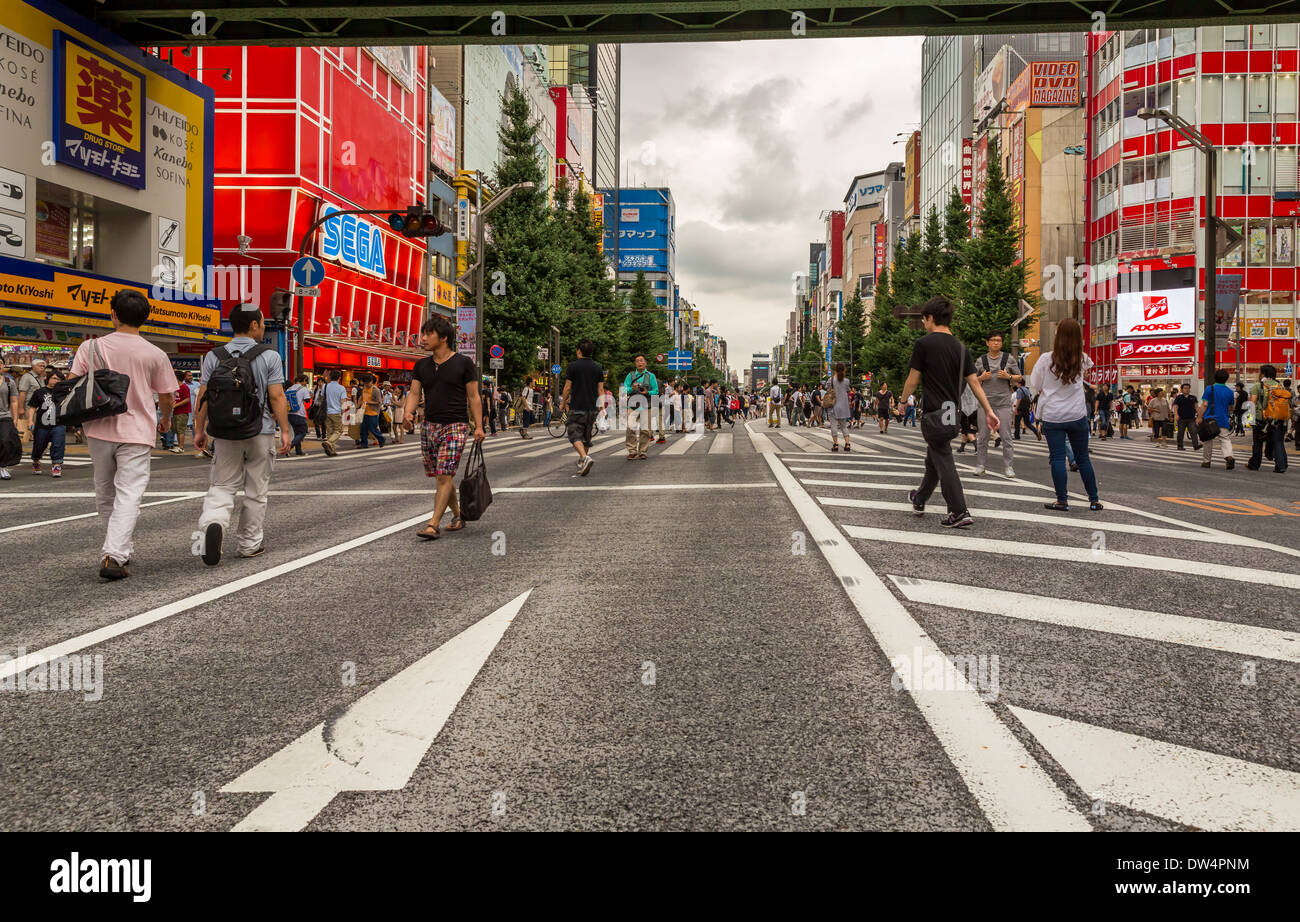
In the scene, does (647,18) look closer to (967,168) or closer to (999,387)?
(999,387)

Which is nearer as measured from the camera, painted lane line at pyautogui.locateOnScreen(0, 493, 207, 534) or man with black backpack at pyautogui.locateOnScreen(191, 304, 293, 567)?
man with black backpack at pyautogui.locateOnScreen(191, 304, 293, 567)

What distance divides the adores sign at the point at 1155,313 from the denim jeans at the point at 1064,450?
47.5 m

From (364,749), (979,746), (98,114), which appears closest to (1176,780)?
(979,746)

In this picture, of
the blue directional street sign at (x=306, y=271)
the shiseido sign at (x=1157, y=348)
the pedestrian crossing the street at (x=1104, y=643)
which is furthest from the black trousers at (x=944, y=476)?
the shiseido sign at (x=1157, y=348)

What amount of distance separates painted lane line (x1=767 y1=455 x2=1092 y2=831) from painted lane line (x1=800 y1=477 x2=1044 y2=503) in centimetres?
580

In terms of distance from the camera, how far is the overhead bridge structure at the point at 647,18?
17297 mm

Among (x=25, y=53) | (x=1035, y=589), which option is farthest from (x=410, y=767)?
(x=25, y=53)

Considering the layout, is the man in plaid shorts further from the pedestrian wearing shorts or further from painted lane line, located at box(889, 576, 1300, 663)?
the pedestrian wearing shorts

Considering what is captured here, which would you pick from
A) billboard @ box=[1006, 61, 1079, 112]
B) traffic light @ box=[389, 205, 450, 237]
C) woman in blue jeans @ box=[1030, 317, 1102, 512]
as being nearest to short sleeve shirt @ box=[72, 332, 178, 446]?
woman in blue jeans @ box=[1030, 317, 1102, 512]

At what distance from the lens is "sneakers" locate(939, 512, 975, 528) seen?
764 centimetres

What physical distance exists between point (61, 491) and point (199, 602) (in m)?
8.49

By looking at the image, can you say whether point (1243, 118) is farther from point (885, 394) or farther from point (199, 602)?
point (199, 602)

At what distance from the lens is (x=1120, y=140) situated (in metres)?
53.9

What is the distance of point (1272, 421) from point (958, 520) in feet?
36.0
